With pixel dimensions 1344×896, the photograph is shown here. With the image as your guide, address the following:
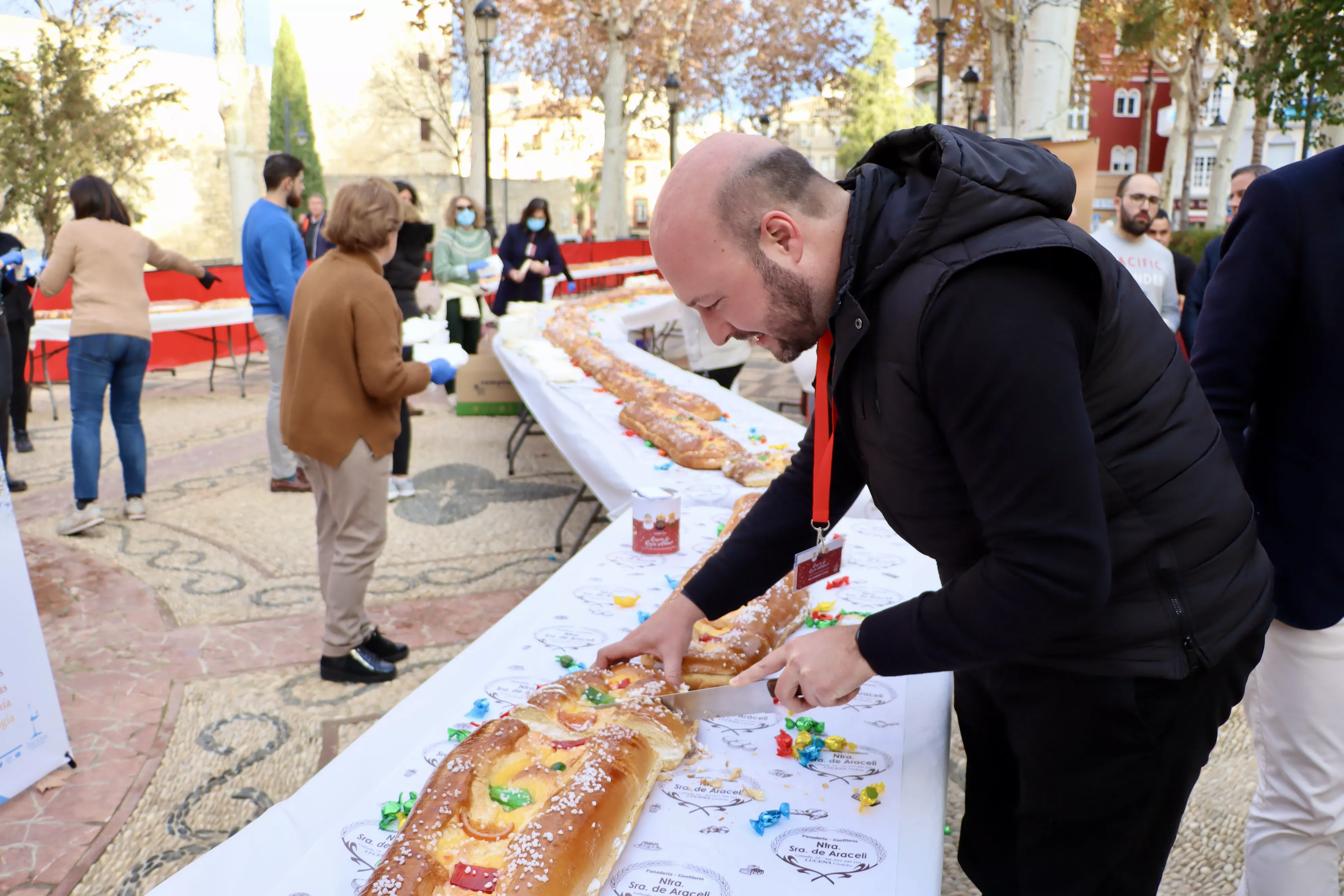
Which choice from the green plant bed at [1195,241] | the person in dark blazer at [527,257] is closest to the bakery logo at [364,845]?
the person in dark blazer at [527,257]

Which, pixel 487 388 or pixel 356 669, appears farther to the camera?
pixel 487 388

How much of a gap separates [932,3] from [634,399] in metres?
11.1

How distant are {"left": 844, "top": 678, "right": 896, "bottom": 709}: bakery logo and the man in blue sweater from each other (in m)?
4.63

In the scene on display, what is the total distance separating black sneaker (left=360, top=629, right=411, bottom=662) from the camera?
4.07 m

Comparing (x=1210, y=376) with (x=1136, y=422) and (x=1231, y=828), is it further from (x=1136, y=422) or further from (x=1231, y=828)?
(x=1231, y=828)

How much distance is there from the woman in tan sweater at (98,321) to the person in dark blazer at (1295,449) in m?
5.83

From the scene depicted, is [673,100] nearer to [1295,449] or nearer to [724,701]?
[1295,449]

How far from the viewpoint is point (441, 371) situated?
4.26 meters

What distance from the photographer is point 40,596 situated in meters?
4.86

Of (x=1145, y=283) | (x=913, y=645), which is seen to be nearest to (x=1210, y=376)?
(x=913, y=645)

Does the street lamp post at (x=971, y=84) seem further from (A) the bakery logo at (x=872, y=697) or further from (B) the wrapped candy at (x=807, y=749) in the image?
(B) the wrapped candy at (x=807, y=749)

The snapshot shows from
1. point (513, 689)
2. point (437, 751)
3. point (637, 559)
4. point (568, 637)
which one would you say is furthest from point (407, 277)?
point (437, 751)

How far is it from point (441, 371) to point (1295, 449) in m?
3.29

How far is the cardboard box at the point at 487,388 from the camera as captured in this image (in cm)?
761
